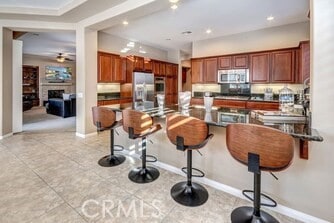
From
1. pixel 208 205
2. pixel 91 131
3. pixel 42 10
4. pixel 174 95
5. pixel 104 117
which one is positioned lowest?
pixel 208 205

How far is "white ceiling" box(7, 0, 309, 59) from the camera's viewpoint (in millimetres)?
3906

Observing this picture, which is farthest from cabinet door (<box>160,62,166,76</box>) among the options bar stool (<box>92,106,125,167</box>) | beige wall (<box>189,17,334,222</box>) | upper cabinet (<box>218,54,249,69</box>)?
beige wall (<box>189,17,334,222</box>)

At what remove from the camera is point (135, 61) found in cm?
665

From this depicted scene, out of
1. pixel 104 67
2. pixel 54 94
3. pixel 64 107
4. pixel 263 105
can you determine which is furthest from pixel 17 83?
pixel 54 94

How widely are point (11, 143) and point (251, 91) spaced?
661 centimetres

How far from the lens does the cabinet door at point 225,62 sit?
20.7 ft

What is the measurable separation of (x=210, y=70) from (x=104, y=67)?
3.47 metres

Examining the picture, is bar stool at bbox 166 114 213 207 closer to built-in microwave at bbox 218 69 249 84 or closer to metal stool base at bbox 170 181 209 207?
metal stool base at bbox 170 181 209 207

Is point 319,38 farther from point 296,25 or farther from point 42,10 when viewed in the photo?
point 42,10

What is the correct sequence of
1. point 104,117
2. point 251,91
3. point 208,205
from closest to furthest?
point 208,205 → point 104,117 → point 251,91

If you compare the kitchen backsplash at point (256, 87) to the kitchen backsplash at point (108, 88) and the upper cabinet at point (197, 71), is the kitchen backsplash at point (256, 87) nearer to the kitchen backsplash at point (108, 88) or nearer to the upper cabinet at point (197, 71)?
the upper cabinet at point (197, 71)

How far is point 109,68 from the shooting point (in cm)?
592

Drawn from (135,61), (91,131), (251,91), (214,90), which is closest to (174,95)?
(214,90)

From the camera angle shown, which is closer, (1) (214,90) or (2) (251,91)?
(2) (251,91)
